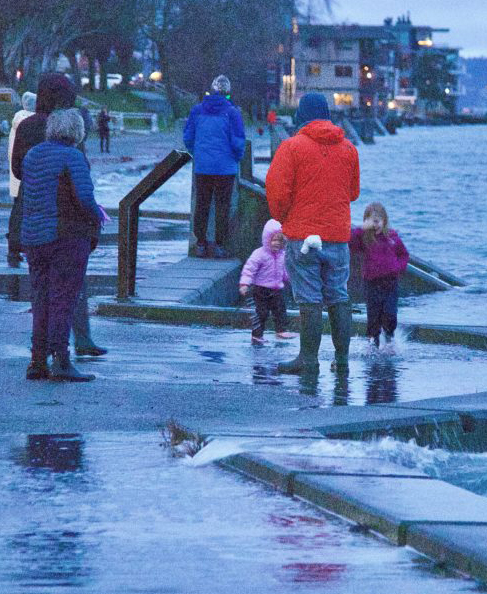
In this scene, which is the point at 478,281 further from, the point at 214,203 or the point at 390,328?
the point at 390,328

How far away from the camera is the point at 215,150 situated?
47.3 ft

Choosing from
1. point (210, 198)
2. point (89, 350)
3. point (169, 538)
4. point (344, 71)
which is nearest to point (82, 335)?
point (89, 350)

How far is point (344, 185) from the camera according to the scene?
8742 mm

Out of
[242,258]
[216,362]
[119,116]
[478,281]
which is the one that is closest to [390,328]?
[216,362]

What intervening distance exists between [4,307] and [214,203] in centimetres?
407

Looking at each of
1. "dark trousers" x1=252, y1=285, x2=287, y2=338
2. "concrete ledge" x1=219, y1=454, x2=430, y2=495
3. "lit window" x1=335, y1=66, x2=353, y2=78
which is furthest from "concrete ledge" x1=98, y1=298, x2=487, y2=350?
"lit window" x1=335, y1=66, x2=353, y2=78

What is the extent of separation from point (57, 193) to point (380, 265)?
3.09m

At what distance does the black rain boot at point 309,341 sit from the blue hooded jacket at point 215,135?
5626mm

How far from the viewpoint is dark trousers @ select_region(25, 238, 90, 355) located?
8.15 meters

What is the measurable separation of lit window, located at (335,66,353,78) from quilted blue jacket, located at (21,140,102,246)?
175m

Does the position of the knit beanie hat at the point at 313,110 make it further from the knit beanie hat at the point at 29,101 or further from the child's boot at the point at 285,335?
the knit beanie hat at the point at 29,101

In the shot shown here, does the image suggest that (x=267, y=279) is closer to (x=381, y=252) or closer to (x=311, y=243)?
(x=381, y=252)

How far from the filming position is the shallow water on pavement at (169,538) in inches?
174

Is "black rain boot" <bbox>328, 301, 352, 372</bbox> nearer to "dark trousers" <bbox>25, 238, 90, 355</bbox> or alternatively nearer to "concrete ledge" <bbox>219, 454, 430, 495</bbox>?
"dark trousers" <bbox>25, 238, 90, 355</bbox>
